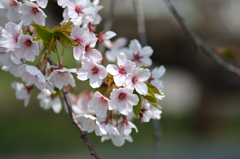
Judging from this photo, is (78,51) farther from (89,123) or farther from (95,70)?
(89,123)

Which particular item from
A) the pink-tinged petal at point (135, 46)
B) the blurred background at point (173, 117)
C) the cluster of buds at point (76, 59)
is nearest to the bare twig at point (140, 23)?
the pink-tinged petal at point (135, 46)

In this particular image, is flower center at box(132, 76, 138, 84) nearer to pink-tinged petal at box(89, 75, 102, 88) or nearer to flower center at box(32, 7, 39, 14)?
pink-tinged petal at box(89, 75, 102, 88)

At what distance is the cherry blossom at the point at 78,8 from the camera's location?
893 mm

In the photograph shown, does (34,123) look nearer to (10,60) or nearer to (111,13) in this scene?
(111,13)

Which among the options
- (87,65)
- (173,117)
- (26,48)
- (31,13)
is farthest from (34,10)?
(173,117)

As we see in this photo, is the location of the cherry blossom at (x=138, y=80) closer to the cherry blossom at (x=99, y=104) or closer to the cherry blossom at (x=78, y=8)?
the cherry blossom at (x=99, y=104)

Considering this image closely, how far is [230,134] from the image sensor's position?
23.2 ft

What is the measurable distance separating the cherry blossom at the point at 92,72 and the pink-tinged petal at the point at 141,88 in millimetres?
103

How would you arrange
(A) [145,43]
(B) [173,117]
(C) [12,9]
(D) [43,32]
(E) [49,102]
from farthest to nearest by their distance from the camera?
(B) [173,117] → (A) [145,43] → (E) [49,102] → (C) [12,9] → (D) [43,32]

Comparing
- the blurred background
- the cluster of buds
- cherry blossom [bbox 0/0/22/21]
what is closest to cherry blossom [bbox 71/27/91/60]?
the cluster of buds

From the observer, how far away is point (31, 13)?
912 mm

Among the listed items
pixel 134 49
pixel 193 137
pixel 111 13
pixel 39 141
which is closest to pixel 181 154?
pixel 193 137

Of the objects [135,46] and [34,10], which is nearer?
[34,10]

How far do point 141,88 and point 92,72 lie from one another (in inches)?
6.0
